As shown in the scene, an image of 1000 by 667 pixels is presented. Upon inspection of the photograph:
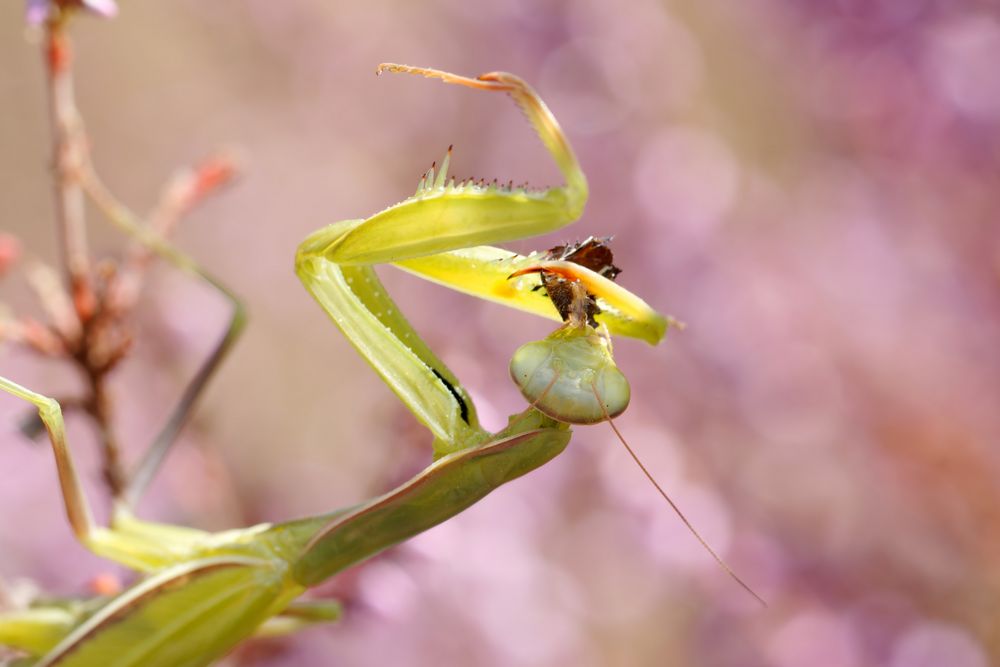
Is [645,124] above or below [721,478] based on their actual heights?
above

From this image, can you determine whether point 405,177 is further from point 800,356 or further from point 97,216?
point 97,216

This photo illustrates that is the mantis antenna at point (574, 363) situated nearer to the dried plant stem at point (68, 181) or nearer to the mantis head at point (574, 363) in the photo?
the mantis head at point (574, 363)

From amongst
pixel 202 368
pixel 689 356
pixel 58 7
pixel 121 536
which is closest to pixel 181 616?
pixel 121 536

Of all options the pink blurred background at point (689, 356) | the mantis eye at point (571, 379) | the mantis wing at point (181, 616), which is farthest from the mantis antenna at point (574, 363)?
the pink blurred background at point (689, 356)

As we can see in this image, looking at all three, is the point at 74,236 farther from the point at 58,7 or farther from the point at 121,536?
the point at 121,536

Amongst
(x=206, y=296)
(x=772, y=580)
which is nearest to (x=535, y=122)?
(x=206, y=296)
